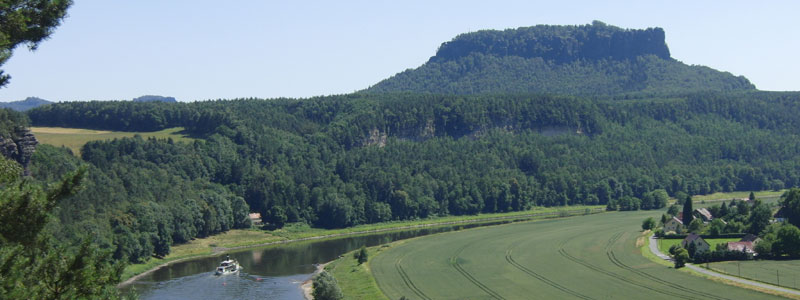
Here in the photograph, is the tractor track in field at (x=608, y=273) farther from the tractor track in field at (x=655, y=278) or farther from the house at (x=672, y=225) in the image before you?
the house at (x=672, y=225)

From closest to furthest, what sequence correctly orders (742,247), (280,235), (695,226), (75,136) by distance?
(742,247), (695,226), (280,235), (75,136)

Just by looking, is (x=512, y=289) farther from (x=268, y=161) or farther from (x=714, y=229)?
(x=268, y=161)

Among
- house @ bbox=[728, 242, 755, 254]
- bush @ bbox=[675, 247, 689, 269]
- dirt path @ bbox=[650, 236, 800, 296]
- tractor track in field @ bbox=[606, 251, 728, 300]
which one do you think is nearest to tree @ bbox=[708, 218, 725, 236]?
house @ bbox=[728, 242, 755, 254]

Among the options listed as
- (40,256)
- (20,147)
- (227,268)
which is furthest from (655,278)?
(20,147)

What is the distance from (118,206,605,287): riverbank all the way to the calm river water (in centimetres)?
245

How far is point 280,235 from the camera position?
5615 inches

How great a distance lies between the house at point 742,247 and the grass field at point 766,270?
3.21 meters

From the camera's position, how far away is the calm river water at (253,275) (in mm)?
85375

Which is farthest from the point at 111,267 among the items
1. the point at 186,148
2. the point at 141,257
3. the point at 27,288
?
the point at 186,148

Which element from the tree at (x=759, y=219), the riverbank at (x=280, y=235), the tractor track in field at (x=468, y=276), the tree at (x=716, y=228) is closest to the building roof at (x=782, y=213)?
the tree at (x=759, y=219)

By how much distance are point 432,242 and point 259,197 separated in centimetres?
5028

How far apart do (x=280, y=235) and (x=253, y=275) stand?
44253 mm

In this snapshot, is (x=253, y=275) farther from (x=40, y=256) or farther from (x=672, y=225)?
(x=40, y=256)

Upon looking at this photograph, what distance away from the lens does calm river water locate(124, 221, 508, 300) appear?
85.4m
